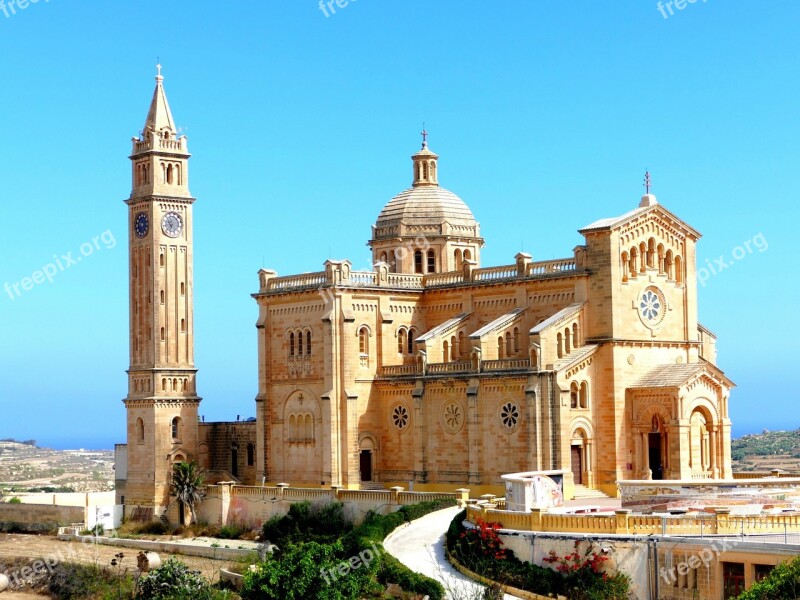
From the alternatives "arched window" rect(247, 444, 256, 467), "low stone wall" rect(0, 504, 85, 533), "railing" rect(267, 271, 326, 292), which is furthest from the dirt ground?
"railing" rect(267, 271, 326, 292)

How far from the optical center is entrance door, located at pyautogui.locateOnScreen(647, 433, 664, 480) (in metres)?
63.5

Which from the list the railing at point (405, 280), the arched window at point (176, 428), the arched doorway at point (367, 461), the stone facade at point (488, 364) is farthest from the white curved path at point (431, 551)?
the arched window at point (176, 428)

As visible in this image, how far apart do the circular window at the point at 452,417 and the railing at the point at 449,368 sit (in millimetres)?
1450

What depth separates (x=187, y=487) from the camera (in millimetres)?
71688

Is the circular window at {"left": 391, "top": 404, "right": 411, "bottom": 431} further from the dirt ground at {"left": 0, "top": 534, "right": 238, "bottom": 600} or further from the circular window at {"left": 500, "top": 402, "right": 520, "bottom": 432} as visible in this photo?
the dirt ground at {"left": 0, "top": 534, "right": 238, "bottom": 600}

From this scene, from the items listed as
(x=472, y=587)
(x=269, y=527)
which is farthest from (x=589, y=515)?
(x=269, y=527)

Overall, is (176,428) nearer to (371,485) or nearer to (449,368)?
(371,485)

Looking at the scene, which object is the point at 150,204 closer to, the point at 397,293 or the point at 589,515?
the point at 397,293

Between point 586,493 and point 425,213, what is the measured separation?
1999 cm

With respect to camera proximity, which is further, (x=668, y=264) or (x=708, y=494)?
(x=668, y=264)

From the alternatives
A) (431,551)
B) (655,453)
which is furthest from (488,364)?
(431,551)

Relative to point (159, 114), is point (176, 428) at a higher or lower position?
lower

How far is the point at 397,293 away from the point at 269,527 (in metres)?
12.7

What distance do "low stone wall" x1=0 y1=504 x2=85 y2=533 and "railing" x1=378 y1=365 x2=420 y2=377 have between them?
15865 millimetres
